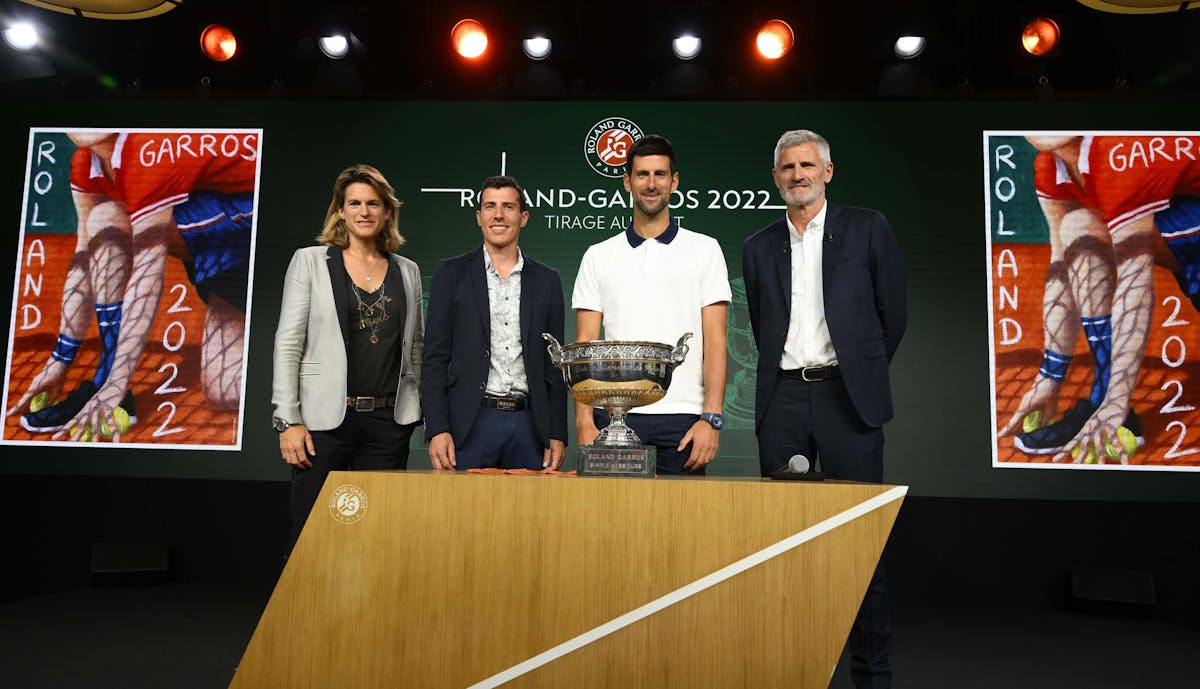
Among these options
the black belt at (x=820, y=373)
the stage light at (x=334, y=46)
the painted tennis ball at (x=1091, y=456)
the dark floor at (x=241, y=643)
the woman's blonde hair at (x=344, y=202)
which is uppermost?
the stage light at (x=334, y=46)

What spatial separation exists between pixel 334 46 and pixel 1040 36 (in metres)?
3.57

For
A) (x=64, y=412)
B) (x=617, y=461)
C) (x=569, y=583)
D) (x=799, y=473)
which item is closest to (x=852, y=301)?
(x=799, y=473)

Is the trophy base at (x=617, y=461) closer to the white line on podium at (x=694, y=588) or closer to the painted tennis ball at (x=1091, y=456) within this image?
the white line on podium at (x=694, y=588)

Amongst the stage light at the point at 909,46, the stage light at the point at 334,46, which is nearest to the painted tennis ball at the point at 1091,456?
the stage light at the point at 909,46

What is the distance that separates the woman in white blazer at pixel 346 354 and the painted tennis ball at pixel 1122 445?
11.8 ft

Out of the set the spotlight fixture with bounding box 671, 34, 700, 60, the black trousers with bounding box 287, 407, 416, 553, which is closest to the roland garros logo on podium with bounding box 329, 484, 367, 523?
the black trousers with bounding box 287, 407, 416, 553

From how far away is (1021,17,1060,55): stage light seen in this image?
4.55 m

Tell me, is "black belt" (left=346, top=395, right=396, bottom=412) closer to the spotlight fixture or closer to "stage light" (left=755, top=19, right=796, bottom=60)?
the spotlight fixture

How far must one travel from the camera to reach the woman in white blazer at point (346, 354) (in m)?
2.67

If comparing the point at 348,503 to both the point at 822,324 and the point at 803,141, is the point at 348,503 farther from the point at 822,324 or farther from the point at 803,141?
the point at 803,141

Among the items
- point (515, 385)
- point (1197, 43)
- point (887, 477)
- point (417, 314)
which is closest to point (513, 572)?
point (515, 385)

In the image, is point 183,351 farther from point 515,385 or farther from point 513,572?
point 513,572

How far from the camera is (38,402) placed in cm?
490

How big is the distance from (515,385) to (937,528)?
295 centimetres
